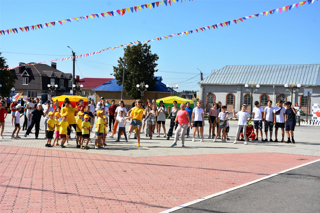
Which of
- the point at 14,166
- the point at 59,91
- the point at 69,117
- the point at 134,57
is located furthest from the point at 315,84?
the point at 59,91

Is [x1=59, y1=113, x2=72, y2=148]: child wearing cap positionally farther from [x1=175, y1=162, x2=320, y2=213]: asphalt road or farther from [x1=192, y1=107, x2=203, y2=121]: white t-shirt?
[x1=175, y1=162, x2=320, y2=213]: asphalt road

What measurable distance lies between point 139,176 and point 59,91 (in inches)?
2656

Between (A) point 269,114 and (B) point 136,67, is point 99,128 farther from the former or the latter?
(B) point 136,67

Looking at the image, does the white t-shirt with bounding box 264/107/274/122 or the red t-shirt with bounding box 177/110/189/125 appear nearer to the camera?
the red t-shirt with bounding box 177/110/189/125

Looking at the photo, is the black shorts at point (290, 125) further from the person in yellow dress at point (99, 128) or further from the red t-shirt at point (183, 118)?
the person in yellow dress at point (99, 128)

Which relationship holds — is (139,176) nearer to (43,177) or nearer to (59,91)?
(43,177)

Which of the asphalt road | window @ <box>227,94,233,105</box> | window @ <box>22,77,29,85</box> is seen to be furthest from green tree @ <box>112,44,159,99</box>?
the asphalt road

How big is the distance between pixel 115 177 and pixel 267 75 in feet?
143

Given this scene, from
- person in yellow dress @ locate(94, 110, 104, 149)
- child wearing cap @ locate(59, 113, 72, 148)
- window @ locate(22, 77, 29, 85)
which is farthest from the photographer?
window @ locate(22, 77, 29, 85)

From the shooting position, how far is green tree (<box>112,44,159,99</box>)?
5234 centimetres

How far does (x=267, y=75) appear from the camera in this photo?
4678cm

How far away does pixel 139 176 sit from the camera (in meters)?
7.18

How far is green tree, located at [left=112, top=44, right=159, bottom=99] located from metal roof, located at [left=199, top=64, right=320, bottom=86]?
31.6ft

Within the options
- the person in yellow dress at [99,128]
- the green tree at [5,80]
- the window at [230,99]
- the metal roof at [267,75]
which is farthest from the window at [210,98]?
the person in yellow dress at [99,128]
